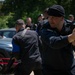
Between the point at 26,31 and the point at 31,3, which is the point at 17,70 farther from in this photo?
the point at 31,3

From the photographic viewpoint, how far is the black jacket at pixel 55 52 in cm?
375

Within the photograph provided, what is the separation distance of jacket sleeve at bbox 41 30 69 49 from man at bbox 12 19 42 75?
2907 mm

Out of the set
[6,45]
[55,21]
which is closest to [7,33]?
[6,45]

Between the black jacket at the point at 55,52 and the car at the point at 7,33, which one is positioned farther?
the car at the point at 7,33

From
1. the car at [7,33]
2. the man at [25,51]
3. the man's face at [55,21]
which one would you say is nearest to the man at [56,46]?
the man's face at [55,21]

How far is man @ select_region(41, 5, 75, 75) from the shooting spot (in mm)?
3668

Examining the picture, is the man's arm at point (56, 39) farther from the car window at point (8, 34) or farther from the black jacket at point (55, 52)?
the car window at point (8, 34)

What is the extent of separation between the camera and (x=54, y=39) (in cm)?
358

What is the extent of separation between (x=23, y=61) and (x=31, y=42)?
0.43 meters

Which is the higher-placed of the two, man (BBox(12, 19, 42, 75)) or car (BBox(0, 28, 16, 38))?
man (BBox(12, 19, 42, 75))

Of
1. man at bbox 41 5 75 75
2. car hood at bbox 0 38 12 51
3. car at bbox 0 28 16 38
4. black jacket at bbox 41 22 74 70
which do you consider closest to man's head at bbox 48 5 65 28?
man at bbox 41 5 75 75

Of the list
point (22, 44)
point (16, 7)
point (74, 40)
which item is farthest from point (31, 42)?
point (16, 7)

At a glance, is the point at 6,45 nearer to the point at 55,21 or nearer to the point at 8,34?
the point at 8,34

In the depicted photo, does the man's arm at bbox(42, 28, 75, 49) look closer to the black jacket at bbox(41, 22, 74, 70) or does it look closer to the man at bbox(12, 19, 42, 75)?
the black jacket at bbox(41, 22, 74, 70)
